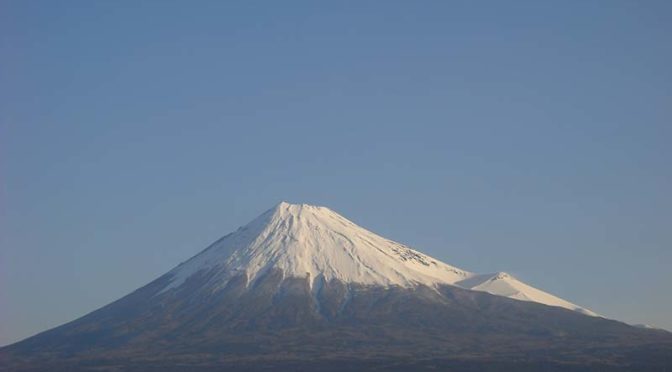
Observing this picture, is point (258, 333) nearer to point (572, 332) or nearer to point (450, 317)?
point (450, 317)

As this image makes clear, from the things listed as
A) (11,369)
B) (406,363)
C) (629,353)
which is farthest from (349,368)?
(11,369)

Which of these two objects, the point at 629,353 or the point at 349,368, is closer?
the point at 349,368

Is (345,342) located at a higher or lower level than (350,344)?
higher

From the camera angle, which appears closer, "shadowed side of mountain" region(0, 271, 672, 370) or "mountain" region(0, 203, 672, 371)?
"mountain" region(0, 203, 672, 371)

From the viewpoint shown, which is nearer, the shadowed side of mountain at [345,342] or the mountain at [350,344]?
the mountain at [350,344]

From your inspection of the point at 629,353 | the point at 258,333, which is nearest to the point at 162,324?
the point at 258,333

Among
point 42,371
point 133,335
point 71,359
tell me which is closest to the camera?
point 42,371

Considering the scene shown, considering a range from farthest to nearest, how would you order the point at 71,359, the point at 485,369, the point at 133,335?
the point at 133,335
the point at 71,359
the point at 485,369

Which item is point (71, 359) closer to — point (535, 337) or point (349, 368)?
point (349, 368)

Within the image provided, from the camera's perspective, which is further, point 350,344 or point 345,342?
point 345,342
